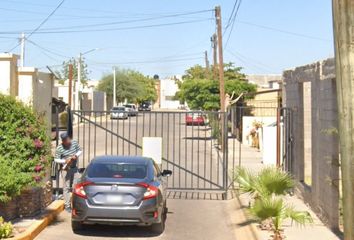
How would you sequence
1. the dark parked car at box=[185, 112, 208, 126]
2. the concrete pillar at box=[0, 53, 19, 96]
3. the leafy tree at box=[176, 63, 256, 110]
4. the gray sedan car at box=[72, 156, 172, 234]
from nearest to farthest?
the gray sedan car at box=[72, 156, 172, 234] < the concrete pillar at box=[0, 53, 19, 96] < the dark parked car at box=[185, 112, 208, 126] < the leafy tree at box=[176, 63, 256, 110]

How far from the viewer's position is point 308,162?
14.6 meters

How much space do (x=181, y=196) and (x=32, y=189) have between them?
526 centimetres

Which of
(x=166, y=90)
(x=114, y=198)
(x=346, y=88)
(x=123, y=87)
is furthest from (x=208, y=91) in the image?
(x=166, y=90)

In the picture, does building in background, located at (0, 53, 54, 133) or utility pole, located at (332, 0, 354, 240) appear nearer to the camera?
utility pole, located at (332, 0, 354, 240)

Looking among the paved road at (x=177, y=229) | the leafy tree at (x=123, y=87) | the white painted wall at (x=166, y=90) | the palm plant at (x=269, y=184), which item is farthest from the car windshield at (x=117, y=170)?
the white painted wall at (x=166, y=90)

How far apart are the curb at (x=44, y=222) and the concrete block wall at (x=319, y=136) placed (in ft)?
17.0

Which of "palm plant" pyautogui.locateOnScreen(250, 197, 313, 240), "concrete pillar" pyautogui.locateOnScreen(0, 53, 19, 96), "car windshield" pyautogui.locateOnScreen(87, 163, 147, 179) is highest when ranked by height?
"concrete pillar" pyautogui.locateOnScreen(0, 53, 19, 96)

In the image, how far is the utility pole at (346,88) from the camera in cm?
495

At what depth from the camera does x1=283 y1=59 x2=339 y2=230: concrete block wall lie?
1042cm

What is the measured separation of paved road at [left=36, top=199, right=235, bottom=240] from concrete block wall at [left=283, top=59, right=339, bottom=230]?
73.5 inches

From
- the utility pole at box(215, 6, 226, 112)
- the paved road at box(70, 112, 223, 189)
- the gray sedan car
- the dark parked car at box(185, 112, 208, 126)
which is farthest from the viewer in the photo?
the utility pole at box(215, 6, 226, 112)

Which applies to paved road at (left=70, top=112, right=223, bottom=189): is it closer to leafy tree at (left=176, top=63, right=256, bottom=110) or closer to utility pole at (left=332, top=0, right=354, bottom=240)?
leafy tree at (left=176, top=63, right=256, bottom=110)

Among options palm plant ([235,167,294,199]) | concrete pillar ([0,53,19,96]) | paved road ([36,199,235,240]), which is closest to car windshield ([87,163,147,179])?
paved road ([36,199,235,240])

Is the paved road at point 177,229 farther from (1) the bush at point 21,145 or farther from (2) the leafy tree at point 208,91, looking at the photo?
(2) the leafy tree at point 208,91
